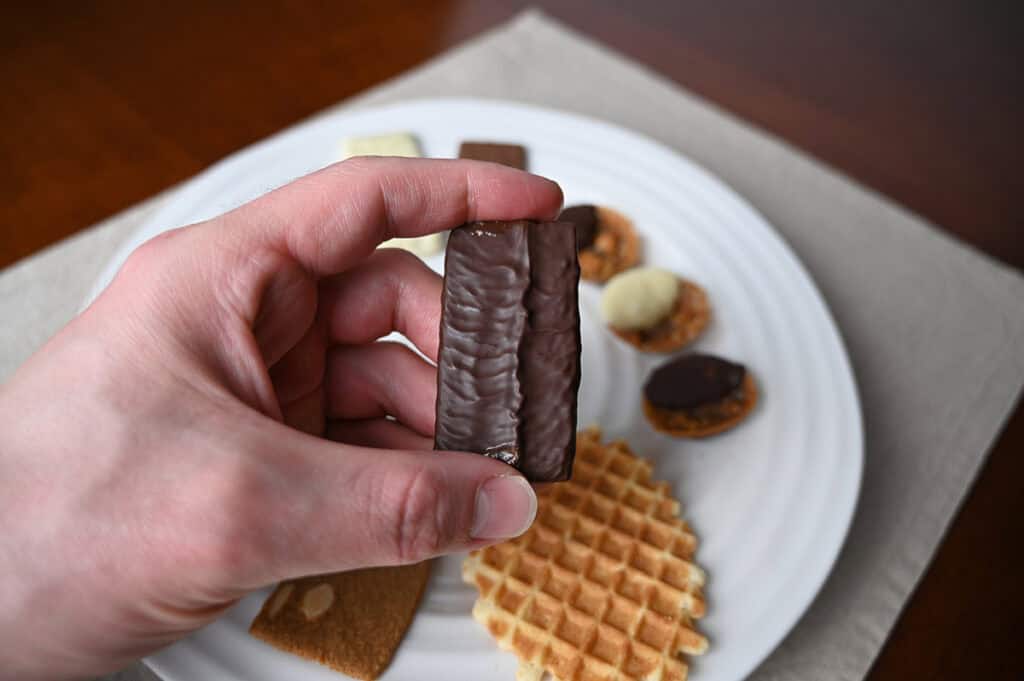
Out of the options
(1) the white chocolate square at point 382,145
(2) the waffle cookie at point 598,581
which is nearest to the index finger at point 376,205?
(2) the waffle cookie at point 598,581

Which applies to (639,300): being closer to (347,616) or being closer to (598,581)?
(598,581)

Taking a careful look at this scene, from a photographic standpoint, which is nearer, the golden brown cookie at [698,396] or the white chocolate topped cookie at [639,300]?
the golden brown cookie at [698,396]

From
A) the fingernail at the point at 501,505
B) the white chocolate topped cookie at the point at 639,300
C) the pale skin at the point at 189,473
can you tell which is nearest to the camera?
the pale skin at the point at 189,473

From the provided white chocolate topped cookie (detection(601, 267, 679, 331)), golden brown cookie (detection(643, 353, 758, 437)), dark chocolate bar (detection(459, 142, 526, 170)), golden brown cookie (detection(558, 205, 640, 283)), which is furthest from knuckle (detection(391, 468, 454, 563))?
dark chocolate bar (detection(459, 142, 526, 170))

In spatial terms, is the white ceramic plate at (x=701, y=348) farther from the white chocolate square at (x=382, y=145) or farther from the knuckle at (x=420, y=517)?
the knuckle at (x=420, y=517)

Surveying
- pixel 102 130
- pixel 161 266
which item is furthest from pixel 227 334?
pixel 102 130

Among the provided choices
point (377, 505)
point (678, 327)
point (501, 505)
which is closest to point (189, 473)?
point (377, 505)

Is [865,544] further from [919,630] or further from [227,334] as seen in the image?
[227,334]
